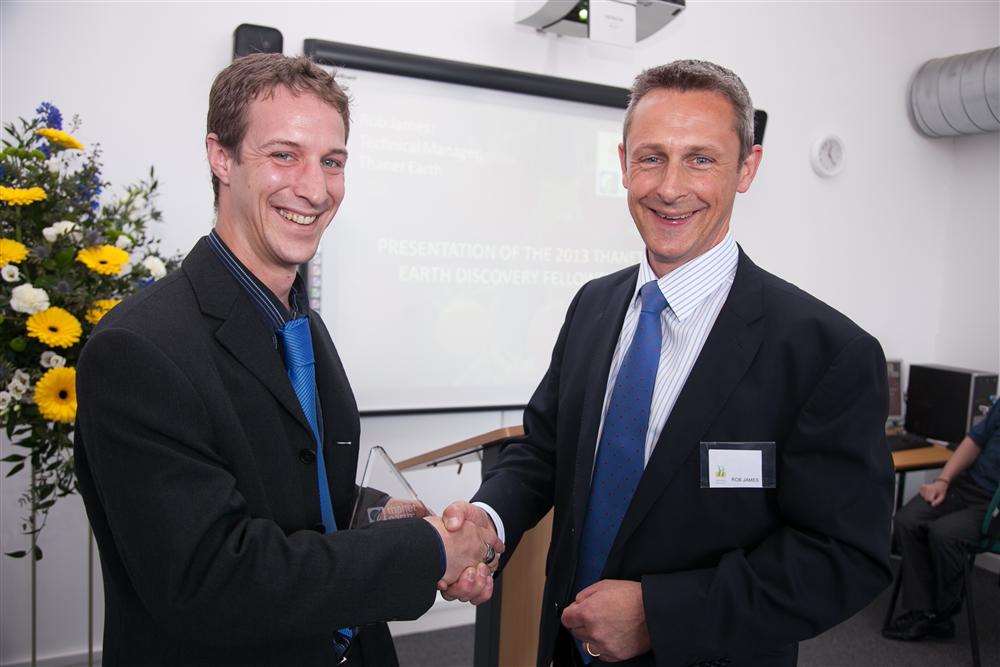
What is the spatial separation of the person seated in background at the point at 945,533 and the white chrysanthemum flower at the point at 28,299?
13.1 feet

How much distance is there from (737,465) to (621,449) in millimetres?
224

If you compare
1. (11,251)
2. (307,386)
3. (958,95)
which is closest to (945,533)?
(958,95)

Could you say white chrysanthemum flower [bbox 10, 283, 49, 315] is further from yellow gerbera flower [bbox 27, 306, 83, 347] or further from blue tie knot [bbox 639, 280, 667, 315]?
blue tie knot [bbox 639, 280, 667, 315]

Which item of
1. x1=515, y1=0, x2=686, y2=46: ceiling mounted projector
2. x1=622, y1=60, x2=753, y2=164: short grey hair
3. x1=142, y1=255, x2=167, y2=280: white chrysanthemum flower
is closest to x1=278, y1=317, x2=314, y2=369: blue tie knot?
x1=622, y1=60, x2=753, y2=164: short grey hair

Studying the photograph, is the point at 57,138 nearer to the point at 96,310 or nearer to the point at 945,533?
the point at 96,310

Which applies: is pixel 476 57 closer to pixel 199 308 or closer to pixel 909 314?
pixel 199 308

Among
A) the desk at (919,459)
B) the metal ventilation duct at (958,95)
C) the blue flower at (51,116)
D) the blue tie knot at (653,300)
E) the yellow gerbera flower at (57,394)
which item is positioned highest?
the metal ventilation duct at (958,95)

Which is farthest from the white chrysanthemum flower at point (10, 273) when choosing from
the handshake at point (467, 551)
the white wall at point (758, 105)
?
the handshake at point (467, 551)

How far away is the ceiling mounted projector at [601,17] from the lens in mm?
3533

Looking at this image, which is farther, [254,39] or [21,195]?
[254,39]

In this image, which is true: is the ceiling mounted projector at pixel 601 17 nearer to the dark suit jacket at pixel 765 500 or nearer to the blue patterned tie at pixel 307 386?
the dark suit jacket at pixel 765 500

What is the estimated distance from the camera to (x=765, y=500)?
4.49 feet

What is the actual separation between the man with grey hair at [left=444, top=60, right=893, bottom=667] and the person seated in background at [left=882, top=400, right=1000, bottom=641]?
293 cm

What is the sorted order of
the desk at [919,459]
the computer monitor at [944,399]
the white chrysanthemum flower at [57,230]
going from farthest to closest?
the computer monitor at [944,399]
the desk at [919,459]
the white chrysanthemum flower at [57,230]
